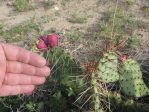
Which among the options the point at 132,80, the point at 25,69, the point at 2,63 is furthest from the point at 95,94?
the point at 2,63

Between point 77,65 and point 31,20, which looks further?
point 31,20

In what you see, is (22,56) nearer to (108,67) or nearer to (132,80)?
(108,67)

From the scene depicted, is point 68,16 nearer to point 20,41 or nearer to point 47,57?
point 20,41

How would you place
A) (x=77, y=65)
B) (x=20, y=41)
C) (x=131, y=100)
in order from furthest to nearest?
(x=20, y=41)
(x=77, y=65)
(x=131, y=100)

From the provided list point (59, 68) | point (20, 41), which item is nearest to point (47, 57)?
point (59, 68)

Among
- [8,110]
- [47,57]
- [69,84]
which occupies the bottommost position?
[8,110]

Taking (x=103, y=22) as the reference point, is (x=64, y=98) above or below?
below
